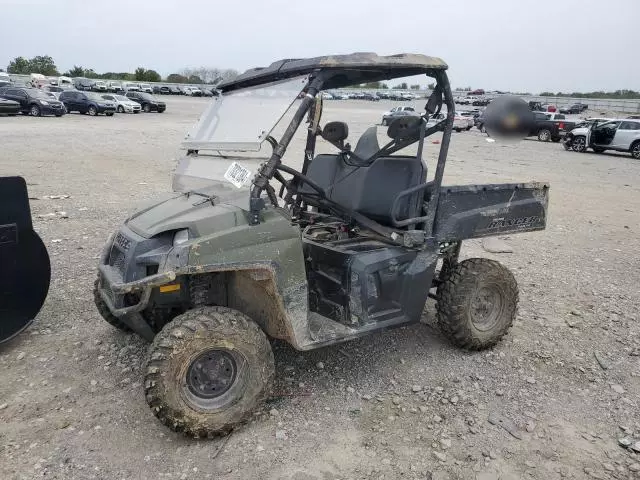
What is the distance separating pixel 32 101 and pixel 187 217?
28.0 metres

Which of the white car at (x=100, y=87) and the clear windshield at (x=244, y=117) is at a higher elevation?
the clear windshield at (x=244, y=117)

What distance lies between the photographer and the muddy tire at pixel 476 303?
13.7 ft

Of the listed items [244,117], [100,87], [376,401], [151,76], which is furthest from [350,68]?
[151,76]

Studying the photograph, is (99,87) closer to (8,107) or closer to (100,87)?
(100,87)

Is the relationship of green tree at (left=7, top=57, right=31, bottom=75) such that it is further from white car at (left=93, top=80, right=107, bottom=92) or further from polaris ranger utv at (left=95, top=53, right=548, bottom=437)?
polaris ranger utv at (left=95, top=53, right=548, bottom=437)

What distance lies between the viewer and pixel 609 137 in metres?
21.1

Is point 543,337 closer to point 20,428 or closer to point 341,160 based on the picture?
point 341,160

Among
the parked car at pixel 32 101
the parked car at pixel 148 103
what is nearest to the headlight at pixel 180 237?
the parked car at pixel 32 101

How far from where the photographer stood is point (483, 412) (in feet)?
11.7

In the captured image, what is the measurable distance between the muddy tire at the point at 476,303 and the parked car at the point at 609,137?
19.3 m

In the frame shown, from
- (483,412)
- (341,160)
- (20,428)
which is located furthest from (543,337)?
(20,428)

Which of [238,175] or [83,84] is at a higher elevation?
[238,175]

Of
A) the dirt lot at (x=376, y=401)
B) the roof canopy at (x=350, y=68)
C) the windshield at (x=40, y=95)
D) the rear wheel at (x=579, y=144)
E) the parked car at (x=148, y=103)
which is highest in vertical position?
the roof canopy at (x=350, y=68)

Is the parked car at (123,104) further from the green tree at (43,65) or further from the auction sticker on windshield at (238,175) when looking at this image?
the green tree at (43,65)
